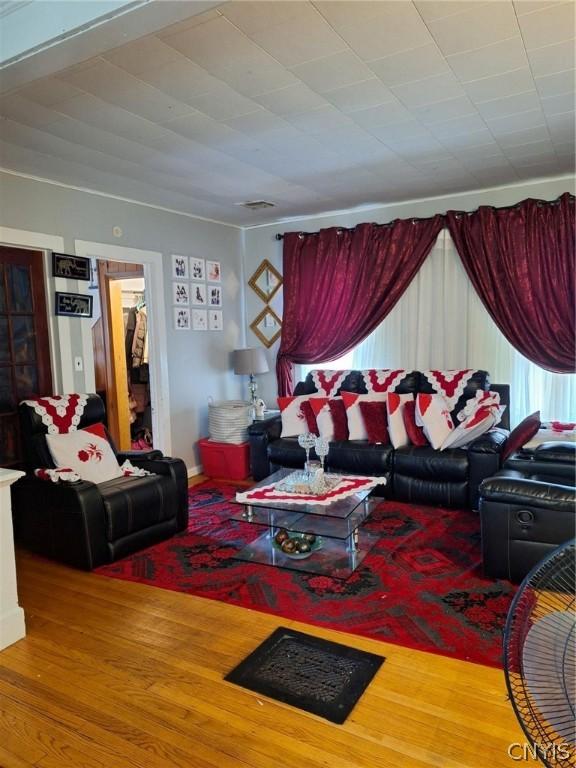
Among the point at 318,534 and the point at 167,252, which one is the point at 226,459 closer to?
the point at 167,252

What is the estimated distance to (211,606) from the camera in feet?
8.75

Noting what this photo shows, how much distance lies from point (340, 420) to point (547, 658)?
3410mm

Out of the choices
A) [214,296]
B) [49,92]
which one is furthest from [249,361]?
[49,92]

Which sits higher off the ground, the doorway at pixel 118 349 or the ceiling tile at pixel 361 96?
the ceiling tile at pixel 361 96

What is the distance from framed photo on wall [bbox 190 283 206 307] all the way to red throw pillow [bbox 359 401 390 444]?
78.0 inches

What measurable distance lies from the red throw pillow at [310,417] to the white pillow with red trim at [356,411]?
306mm

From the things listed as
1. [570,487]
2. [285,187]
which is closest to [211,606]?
[570,487]

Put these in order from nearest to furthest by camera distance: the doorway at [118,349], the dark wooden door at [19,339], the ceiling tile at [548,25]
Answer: the ceiling tile at [548,25] < the dark wooden door at [19,339] < the doorway at [118,349]

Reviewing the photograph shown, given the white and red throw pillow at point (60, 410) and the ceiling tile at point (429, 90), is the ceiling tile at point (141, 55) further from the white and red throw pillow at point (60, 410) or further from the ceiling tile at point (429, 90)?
the white and red throw pillow at point (60, 410)

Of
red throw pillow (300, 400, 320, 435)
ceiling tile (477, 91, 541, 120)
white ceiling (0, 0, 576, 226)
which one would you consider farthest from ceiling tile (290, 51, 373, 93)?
red throw pillow (300, 400, 320, 435)

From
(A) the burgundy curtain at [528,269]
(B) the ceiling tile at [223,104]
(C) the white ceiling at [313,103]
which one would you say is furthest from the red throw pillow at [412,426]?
(B) the ceiling tile at [223,104]

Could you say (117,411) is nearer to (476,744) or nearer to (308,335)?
(308,335)

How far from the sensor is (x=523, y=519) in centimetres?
262

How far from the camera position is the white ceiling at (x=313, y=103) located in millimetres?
2016
